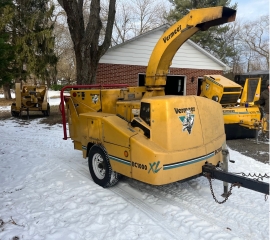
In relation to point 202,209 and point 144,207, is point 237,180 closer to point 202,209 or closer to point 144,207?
point 202,209

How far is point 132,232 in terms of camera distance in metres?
3.39

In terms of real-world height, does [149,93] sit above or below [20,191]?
above

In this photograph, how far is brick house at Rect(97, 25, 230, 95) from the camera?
1337 centimetres

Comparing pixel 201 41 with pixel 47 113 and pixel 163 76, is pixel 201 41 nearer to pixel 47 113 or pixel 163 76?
pixel 47 113

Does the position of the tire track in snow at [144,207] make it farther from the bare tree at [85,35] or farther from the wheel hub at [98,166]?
the bare tree at [85,35]

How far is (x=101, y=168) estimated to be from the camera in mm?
4840

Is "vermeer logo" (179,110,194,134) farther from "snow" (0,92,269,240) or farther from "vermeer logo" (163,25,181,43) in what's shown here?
"vermeer logo" (163,25,181,43)

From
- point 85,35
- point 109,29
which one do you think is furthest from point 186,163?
point 109,29

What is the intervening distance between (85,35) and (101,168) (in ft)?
22.9

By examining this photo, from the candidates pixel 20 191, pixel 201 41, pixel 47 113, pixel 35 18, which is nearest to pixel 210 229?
pixel 20 191

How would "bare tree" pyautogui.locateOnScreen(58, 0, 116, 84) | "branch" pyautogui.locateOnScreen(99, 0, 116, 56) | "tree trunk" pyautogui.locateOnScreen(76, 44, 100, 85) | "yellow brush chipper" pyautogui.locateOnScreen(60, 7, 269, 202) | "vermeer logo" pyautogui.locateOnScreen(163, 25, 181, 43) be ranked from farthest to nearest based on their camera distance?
"branch" pyautogui.locateOnScreen(99, 0, 116, 56), "tree trunk" pyautogui.locateOnScreen(76, 44, 100, 85), "bare tree" pyautogui.locateOnScreen(58, 0, 116, 84), "vermeer logo" pyautogui.locateOnScreen(163, 25, 181, 43), "yellow brush chipper" pyautogui.locateOnScreen(60, 7, 269, 202)

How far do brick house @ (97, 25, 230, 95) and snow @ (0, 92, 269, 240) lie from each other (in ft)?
27.6

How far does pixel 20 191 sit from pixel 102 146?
66.0 inches

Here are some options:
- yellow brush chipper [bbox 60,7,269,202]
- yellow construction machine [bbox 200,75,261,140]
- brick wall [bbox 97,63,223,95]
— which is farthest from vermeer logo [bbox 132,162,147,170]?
brick wall [bbox 97,63,223,95]
